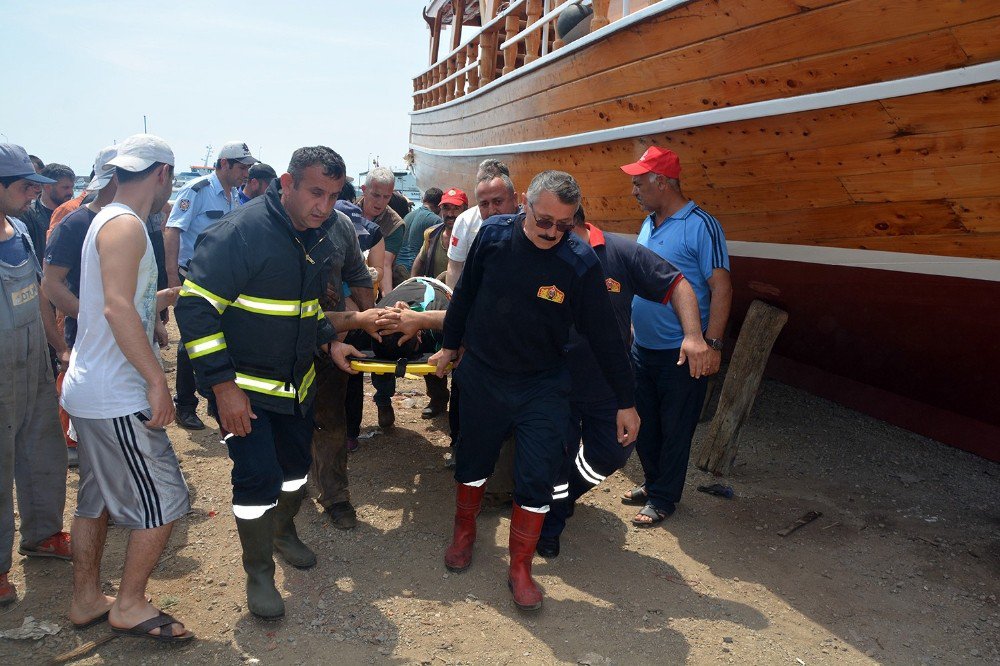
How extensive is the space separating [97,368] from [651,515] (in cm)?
285

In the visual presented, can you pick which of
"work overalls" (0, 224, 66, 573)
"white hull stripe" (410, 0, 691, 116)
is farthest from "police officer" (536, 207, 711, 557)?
"work overalls" (0, 224, 66, 573)

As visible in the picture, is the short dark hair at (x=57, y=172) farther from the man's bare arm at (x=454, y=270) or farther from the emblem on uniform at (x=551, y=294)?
the emblem on uniform at (x=551, y=294)

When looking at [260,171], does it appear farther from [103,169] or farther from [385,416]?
[103,169]

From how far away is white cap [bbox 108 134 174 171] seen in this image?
8.54 feet

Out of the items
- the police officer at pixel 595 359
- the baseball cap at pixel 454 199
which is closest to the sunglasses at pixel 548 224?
the police officer at pixel 595 359

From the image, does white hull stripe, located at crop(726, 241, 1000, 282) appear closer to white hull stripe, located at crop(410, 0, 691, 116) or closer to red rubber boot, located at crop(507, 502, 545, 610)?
white hull stripe, located at crop(410, 0, 691, 116)

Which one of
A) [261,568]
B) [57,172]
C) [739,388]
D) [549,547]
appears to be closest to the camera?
[261,568]

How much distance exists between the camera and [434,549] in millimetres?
3666

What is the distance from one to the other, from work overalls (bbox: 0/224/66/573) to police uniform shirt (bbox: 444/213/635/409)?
1850mm

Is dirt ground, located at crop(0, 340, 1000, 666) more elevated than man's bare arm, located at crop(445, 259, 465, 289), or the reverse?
man's bare arm, located at crop(445, 259, 465, 289)

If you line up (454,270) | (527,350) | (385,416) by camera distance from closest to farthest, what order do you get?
(527,350) < (454,270) < (385,416)

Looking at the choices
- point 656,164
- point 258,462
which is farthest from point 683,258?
point 258,462

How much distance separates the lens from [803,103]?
3.66 meters

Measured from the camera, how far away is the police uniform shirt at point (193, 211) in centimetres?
522
